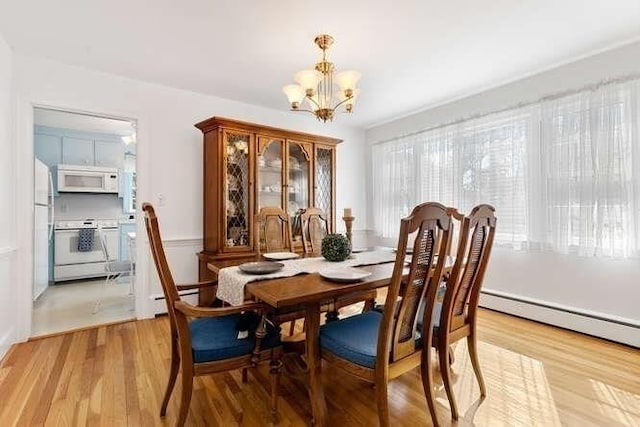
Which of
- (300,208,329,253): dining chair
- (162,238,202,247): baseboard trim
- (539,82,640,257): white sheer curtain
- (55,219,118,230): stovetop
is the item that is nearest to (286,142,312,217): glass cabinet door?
(300,208,329,253): dining chair

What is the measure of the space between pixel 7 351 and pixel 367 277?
2.79 m

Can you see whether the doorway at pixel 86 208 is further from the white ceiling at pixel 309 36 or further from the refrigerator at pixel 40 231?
the white ceiling at pixel 309 36

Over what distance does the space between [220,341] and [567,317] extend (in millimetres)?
2925

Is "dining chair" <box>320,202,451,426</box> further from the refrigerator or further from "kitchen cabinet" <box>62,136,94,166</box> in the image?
"kitchen cabinet" <box>62,136,94,166</box>

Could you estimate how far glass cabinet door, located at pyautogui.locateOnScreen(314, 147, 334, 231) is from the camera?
3867 mm

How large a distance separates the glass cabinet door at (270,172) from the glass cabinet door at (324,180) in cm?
50

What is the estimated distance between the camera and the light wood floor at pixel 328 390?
1.62 metres

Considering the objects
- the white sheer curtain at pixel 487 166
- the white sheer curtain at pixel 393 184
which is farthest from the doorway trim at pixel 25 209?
the white sheer curtain at pixel 487 166

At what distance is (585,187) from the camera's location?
2609mm

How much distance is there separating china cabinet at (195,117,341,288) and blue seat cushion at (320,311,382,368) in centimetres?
150

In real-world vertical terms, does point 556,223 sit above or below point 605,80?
below

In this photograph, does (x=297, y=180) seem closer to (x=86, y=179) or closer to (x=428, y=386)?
(x=428, y=386)

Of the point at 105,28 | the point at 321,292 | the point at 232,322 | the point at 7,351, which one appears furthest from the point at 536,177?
the point at 7,351

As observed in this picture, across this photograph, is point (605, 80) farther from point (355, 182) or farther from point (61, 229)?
point (61, 229)
